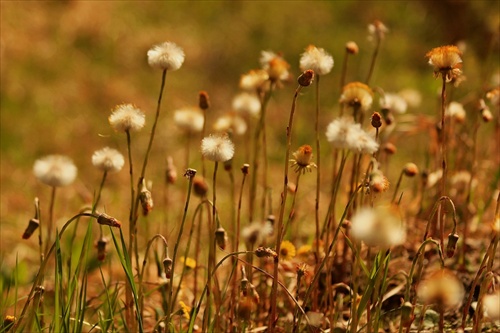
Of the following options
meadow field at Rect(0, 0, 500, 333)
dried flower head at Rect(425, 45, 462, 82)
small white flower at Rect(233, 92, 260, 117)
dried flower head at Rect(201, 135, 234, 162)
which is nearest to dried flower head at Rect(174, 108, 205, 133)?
meadow field at Rect(0, 0, 500, 333)

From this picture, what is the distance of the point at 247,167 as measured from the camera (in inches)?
55.4

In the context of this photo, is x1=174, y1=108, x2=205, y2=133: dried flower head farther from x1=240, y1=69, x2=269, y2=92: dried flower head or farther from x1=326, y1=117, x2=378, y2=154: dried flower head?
x1=326, y1=117, x2=378, y2=154: dried flower head

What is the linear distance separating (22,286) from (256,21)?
10.0ft

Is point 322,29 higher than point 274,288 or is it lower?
higher

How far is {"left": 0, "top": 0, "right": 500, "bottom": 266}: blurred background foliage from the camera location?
12.5 feet

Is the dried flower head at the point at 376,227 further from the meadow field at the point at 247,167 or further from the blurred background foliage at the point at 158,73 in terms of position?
the blurred background foliage at the point at 158,73

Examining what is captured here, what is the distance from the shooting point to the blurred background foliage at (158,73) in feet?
12.5

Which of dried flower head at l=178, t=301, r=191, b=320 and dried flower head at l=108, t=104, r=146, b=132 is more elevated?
dried flower head at l=108, t=104, r=146, b=132

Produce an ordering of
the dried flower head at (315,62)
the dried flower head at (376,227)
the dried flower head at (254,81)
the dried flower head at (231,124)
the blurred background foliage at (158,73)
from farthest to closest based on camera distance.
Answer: the blurred background foliage at (158,73)
the dried flower head at (231,124)
the dried flower head at (254,81)
the dried flower head at (315,62)
the dried flower head at (376,227)

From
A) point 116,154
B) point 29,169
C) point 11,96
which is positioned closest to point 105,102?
point 11,96

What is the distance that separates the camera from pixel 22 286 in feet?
8.27

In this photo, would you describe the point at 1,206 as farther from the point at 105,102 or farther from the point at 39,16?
the point at 39,16

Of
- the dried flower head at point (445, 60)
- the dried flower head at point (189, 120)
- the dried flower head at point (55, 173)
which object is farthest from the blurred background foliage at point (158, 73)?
the dried flower head at point (445, 60)

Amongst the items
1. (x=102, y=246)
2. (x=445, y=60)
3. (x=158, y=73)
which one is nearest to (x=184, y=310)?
(x=102, y=246)
